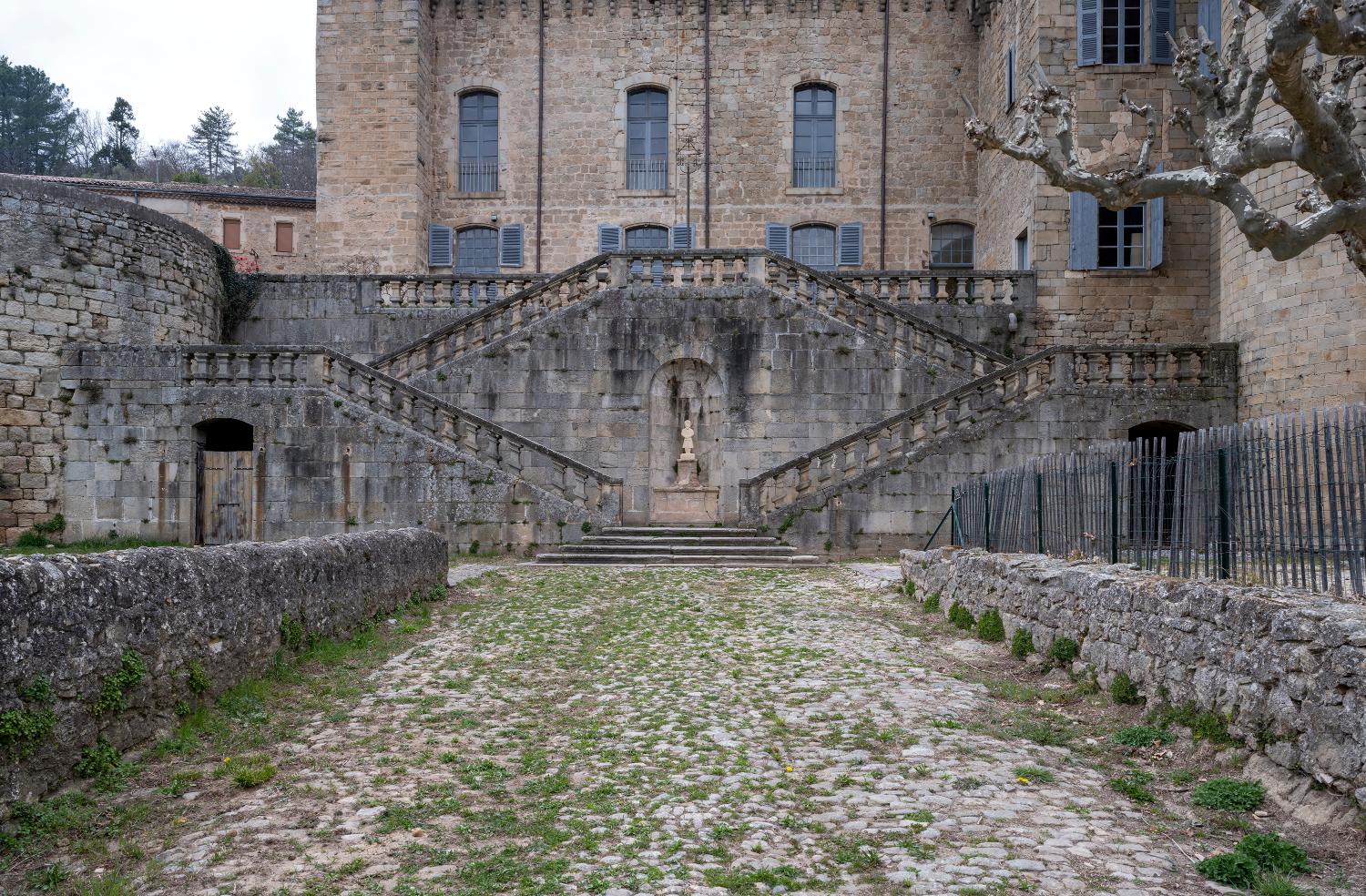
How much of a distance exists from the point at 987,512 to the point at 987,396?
6936mm

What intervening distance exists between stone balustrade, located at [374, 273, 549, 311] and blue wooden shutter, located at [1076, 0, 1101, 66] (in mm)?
12155

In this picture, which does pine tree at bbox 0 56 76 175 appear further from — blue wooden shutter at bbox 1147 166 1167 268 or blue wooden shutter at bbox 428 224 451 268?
blue wooden shutter at bbox 1147 166 1167 268

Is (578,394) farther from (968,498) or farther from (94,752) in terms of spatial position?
(94,752)

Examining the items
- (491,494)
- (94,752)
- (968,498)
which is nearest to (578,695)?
(94,752)

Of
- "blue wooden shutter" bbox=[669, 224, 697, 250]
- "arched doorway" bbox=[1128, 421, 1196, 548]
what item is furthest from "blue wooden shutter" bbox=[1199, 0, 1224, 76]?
"arched doorway" bbox=[1128, 421, 1196, 548]

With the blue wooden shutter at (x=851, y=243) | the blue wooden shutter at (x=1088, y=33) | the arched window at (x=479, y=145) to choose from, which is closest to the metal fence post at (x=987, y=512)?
the blue wooden shutter at (x=1088, y=33)

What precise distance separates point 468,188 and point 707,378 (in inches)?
424

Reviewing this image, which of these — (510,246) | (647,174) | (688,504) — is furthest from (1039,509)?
(510,246)

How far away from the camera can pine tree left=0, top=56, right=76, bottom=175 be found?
5575 centimetres

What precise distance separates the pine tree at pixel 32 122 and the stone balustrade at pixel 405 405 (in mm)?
45841

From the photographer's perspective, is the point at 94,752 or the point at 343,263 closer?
A: the point at 94,752

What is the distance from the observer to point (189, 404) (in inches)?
732

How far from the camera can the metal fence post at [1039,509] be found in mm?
9992

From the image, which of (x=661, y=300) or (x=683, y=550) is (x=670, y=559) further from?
(x=661, y=300)
